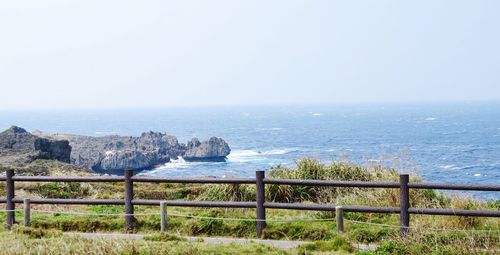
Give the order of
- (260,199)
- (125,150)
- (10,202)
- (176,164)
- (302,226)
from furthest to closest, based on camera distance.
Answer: (176,164) → (125,150) → (10,202) → (302,226) → (260,199)

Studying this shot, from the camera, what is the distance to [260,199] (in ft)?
43.5

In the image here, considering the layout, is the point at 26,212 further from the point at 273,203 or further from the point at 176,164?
the point at 176,164

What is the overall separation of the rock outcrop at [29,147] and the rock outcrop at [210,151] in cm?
3420

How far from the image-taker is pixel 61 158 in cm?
6088

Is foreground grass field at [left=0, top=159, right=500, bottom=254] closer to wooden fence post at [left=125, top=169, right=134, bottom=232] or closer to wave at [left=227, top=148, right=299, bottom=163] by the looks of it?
wooden fence post at [left=125, top=169, right=134, bottom=232]

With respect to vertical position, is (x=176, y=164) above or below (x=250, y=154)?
below

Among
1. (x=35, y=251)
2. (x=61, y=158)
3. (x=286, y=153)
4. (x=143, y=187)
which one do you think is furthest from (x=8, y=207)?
(x=286, y=153)

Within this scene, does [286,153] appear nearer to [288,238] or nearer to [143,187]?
[143,187]

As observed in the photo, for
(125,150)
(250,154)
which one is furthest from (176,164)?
(250,154)

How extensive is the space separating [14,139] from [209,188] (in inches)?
1931

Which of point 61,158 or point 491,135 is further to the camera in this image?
point 491,135

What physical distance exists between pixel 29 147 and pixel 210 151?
39862 mm

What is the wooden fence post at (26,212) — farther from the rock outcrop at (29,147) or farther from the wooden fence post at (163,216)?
the rock outcrop at (29,147)

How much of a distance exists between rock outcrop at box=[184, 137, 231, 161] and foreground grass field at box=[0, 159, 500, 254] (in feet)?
251
